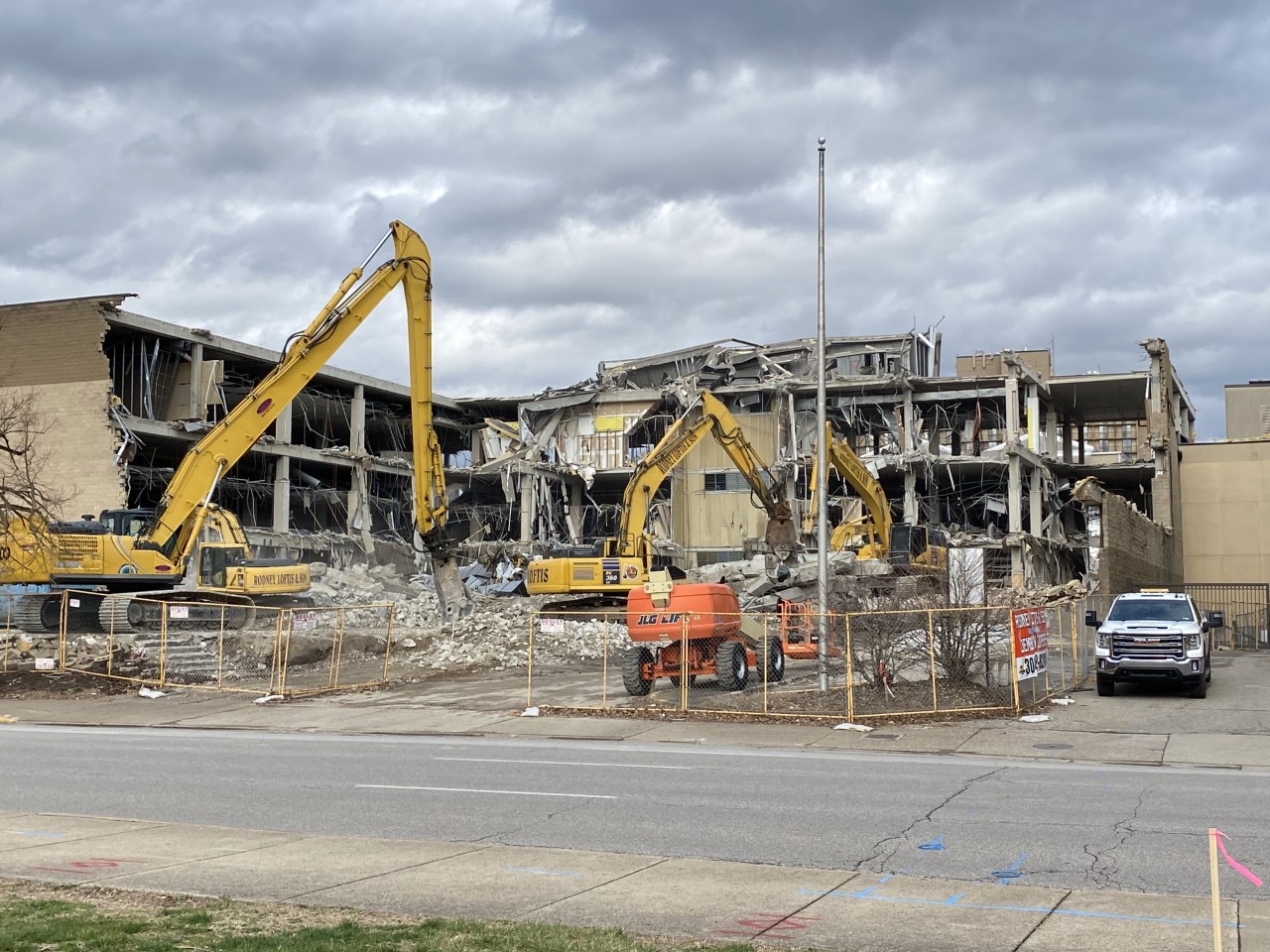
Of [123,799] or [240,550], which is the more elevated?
[240,550]

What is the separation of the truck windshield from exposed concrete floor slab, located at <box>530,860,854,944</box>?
17458 mm

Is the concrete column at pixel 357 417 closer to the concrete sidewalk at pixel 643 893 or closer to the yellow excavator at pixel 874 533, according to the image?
the yellow excavator at pixel 874 533

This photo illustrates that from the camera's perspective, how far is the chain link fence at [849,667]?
22.0m

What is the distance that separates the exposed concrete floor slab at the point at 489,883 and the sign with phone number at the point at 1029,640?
13027 millimetres

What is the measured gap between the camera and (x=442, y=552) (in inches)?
1398

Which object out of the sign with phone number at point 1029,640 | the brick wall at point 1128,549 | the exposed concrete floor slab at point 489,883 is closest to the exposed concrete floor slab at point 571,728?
the sign with phone number at point 1029,640

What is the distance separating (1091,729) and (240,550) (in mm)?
25719

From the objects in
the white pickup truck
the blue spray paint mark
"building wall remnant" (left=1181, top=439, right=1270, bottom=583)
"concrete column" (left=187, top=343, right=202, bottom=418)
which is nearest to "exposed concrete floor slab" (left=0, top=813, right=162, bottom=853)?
the blue spray paint mark

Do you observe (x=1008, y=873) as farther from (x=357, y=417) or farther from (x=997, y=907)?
(x=357, y=417)

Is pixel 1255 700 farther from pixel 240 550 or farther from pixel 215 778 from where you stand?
pixel 240 550

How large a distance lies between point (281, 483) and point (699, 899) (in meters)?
52.5

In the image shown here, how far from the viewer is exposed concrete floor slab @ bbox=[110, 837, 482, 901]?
29.8ft

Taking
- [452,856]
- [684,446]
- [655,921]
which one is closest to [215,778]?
[452,856]

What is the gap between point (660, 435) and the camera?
67500mm
